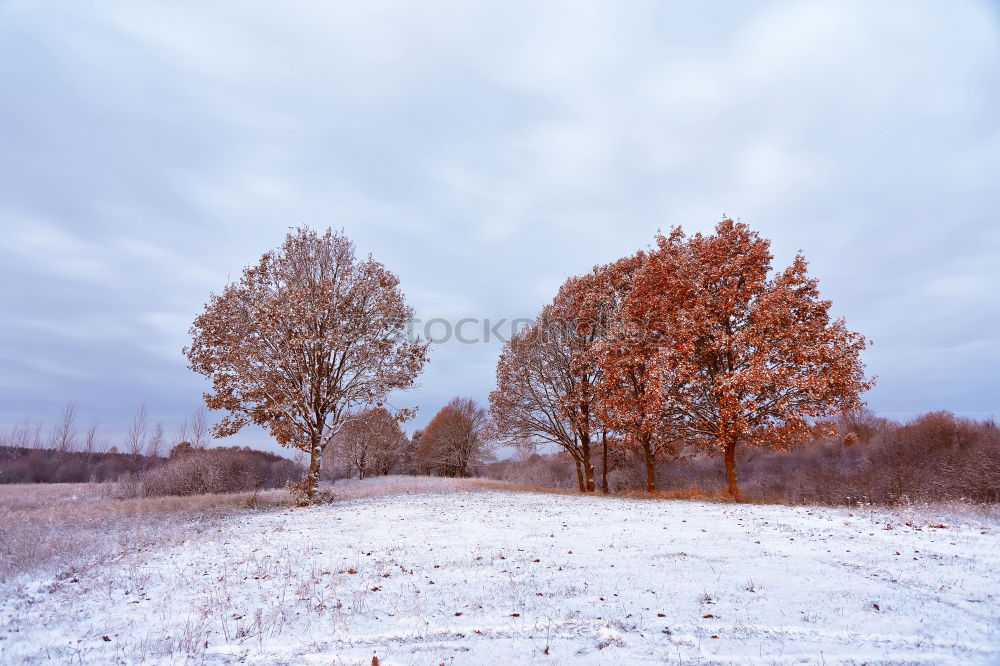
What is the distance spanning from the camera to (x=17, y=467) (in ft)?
178

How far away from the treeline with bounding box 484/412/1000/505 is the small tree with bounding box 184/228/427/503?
59.1ft

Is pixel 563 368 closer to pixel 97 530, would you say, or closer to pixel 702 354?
pixel 702 354

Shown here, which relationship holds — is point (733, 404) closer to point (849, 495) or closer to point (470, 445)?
point (849, 495)

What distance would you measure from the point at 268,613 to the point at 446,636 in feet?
9.60

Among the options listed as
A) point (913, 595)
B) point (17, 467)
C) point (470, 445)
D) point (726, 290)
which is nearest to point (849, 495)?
point (726, 290)

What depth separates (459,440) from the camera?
63.6m

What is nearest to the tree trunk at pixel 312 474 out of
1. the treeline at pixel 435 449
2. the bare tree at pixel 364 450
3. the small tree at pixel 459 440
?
the bare tree at pixel 364 450

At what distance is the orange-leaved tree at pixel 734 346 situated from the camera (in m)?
21.4

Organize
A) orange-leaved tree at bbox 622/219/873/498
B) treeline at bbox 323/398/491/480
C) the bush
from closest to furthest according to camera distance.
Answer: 1. orange-leaved tree at bbox 622/219/873/498
2. the bush
3. treeline at bbox 323/398/491/480

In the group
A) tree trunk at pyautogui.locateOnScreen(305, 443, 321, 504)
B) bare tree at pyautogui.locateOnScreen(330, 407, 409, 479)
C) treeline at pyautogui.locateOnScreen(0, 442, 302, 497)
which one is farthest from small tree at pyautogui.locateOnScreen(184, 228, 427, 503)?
bare tree at pyautogui.locateOnScreen(330, 407, 409, 479)

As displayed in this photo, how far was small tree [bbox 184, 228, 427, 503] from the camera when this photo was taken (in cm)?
2377

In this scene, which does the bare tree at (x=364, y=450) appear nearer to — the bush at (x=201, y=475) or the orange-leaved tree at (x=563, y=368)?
the bush at (x=201, y=475)

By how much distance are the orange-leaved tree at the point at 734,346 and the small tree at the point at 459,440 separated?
40.2 m

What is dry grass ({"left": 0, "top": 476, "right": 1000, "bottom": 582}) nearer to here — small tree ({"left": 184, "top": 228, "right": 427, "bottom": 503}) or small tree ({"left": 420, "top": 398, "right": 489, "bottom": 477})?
small tree ({"left": 184, "top": 228, "right": 427, "bottom": 503})
